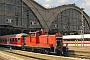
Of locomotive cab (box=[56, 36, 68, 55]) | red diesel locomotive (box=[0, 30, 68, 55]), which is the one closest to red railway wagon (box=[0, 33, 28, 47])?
red diesel locomotive (box=[0, 30, 68, 55])

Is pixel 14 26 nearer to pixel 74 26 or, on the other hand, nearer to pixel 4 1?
pixel 4 1

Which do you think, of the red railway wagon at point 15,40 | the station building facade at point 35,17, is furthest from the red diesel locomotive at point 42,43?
the station building facade at point 35,17

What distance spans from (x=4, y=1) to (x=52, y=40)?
1596 inches

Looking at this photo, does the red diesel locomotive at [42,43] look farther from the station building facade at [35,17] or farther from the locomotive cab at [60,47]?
the station building facade at [35,17]

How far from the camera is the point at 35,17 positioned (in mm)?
76812

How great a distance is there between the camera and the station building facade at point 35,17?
214ft

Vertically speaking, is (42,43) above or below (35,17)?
below

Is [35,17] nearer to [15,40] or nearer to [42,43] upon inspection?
[15,40]

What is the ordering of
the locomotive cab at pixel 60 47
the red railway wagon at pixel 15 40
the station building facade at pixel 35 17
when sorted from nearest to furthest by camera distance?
the locomotive cab at pixel 60 47, the red railway wagon at pixel 15 40, the station building facade at pixel 35 17

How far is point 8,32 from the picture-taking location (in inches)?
2766

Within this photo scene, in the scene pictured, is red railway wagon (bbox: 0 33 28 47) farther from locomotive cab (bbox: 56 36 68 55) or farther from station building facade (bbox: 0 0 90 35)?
locomotive cab (bbox: 56 36 68 55)

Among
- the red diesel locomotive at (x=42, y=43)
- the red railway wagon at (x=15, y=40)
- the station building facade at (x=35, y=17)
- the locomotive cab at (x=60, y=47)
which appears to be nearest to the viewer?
the locomotive cab at (x=60, y=47)

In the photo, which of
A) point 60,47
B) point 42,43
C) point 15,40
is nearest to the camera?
point 60,47

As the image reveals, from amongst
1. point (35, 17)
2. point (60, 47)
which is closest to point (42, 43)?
point (60, 47)
